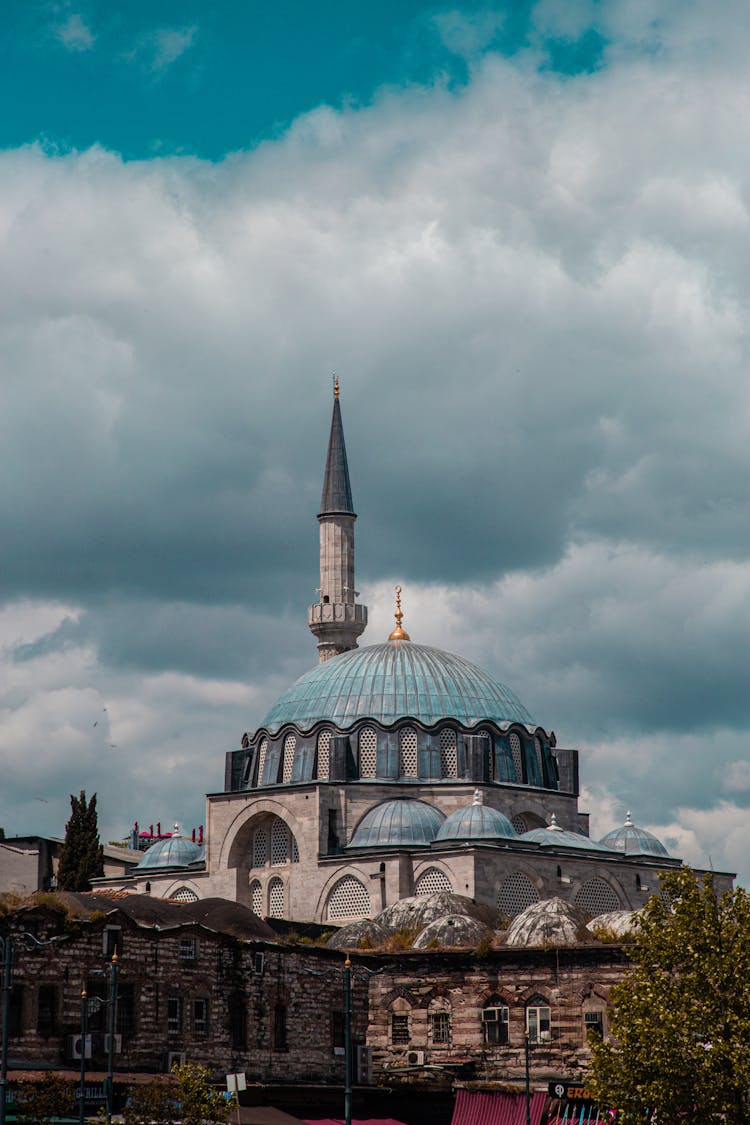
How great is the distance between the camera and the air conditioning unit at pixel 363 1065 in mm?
44500

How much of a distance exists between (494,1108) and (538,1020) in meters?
2.18

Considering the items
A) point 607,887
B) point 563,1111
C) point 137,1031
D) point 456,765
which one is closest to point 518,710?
point 456,765

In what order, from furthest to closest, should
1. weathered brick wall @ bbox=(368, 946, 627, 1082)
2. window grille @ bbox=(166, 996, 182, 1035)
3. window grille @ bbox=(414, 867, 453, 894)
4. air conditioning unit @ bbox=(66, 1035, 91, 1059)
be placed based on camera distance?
window grille @ bbox=(414, 867, 453, 894) < weathered brick wall @ bbox=(368, 946, 627, 1082) < window grille @ bbox=(166, 996, 182, 1035) < air conditioning unit @ bbox=(66, 1035, 91, 1059)

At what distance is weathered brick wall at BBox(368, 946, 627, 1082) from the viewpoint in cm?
4466

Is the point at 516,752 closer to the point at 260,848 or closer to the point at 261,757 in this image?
the point at 261,757

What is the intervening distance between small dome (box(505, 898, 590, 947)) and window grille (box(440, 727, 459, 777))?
60.1 feet

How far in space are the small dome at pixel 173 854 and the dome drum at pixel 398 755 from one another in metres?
4.10

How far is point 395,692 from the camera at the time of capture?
69.7 metres

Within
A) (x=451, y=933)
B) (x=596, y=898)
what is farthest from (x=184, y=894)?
(x=451, y=933)

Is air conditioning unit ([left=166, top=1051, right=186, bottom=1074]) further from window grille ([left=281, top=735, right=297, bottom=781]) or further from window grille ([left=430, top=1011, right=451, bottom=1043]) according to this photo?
window grille ([left=281, top=735, right=297, bottom=781])

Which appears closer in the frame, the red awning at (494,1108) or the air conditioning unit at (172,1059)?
the air conditioning unit at (172,1059)

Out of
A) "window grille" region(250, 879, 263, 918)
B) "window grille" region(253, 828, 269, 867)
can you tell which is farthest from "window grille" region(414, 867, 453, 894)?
"window grille" region(253, 828, 269, 867)

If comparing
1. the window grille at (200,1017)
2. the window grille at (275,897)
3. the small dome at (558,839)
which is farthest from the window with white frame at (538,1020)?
the window grille at (275,897)

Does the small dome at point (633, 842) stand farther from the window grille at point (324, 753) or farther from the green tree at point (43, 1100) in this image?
the green tree at point (43, 1100)
